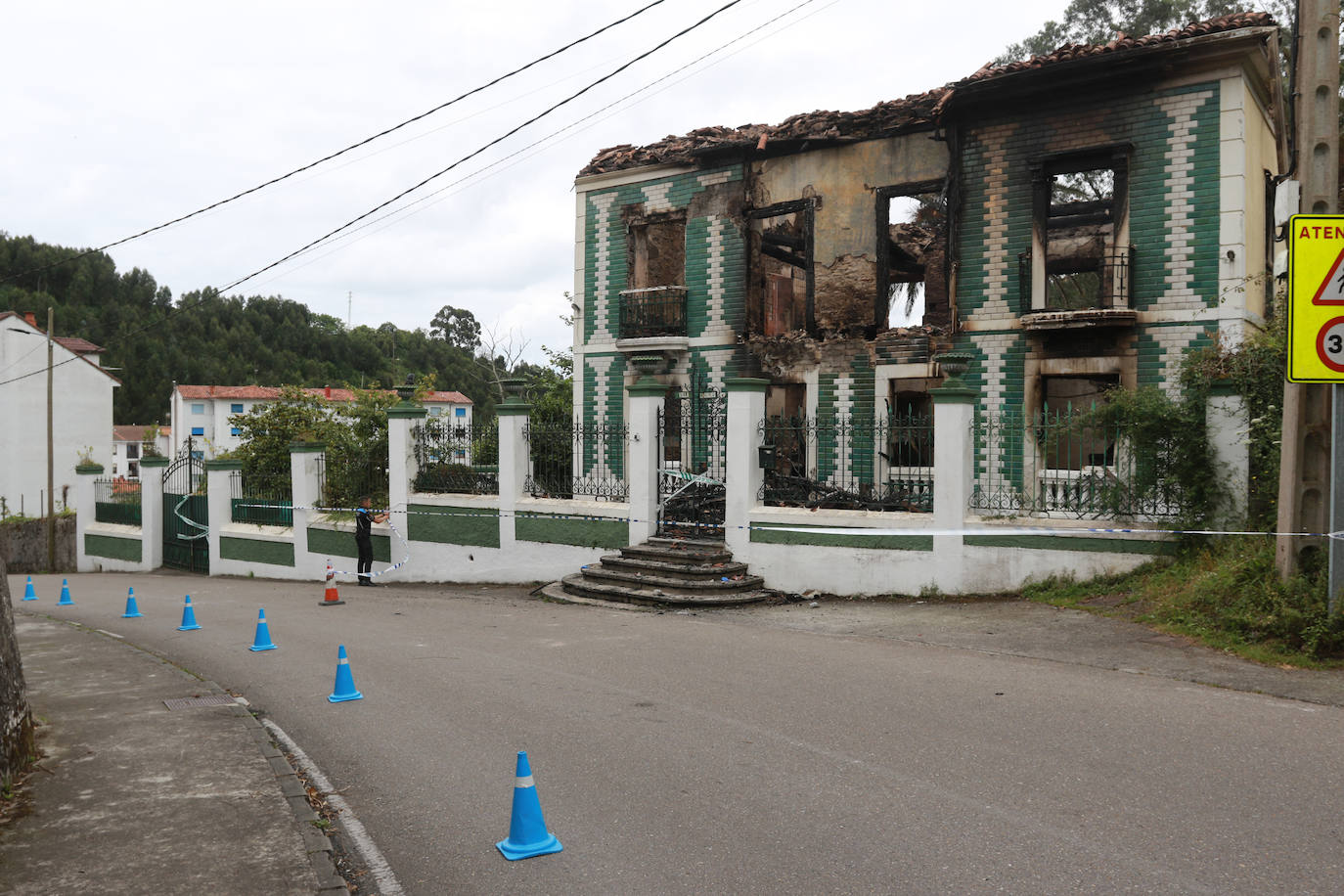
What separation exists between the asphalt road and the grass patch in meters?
1.31

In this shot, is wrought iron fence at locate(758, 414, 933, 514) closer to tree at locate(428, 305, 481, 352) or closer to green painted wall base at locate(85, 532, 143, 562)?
green painted wall base at locate(85, 532, 143, 562)

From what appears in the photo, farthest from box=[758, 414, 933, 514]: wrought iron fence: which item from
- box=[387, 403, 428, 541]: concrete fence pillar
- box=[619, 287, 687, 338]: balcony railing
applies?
box=[387, 403, 428, 541]: concrete fence pillar

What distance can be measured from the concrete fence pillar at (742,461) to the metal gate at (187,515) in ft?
48.0

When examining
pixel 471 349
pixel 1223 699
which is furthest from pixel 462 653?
pixel 471 349

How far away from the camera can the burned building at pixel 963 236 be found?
1498 cm

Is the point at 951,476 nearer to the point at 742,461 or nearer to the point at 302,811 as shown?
the point at 742,461

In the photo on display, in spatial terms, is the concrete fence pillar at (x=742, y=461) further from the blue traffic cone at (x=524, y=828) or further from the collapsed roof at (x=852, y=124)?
the blue traffic cone at (x=524, y=828)

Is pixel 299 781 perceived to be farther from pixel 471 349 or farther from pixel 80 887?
pixel 471 349

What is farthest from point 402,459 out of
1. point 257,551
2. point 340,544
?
point 257,551

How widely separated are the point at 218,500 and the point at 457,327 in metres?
73.5

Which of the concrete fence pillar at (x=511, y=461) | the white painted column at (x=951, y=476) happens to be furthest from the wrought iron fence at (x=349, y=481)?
the white painted column at (x=951, y=476)

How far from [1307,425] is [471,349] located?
291 feet

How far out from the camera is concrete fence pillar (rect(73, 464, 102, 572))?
2758cm

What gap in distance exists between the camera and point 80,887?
4.43 m
